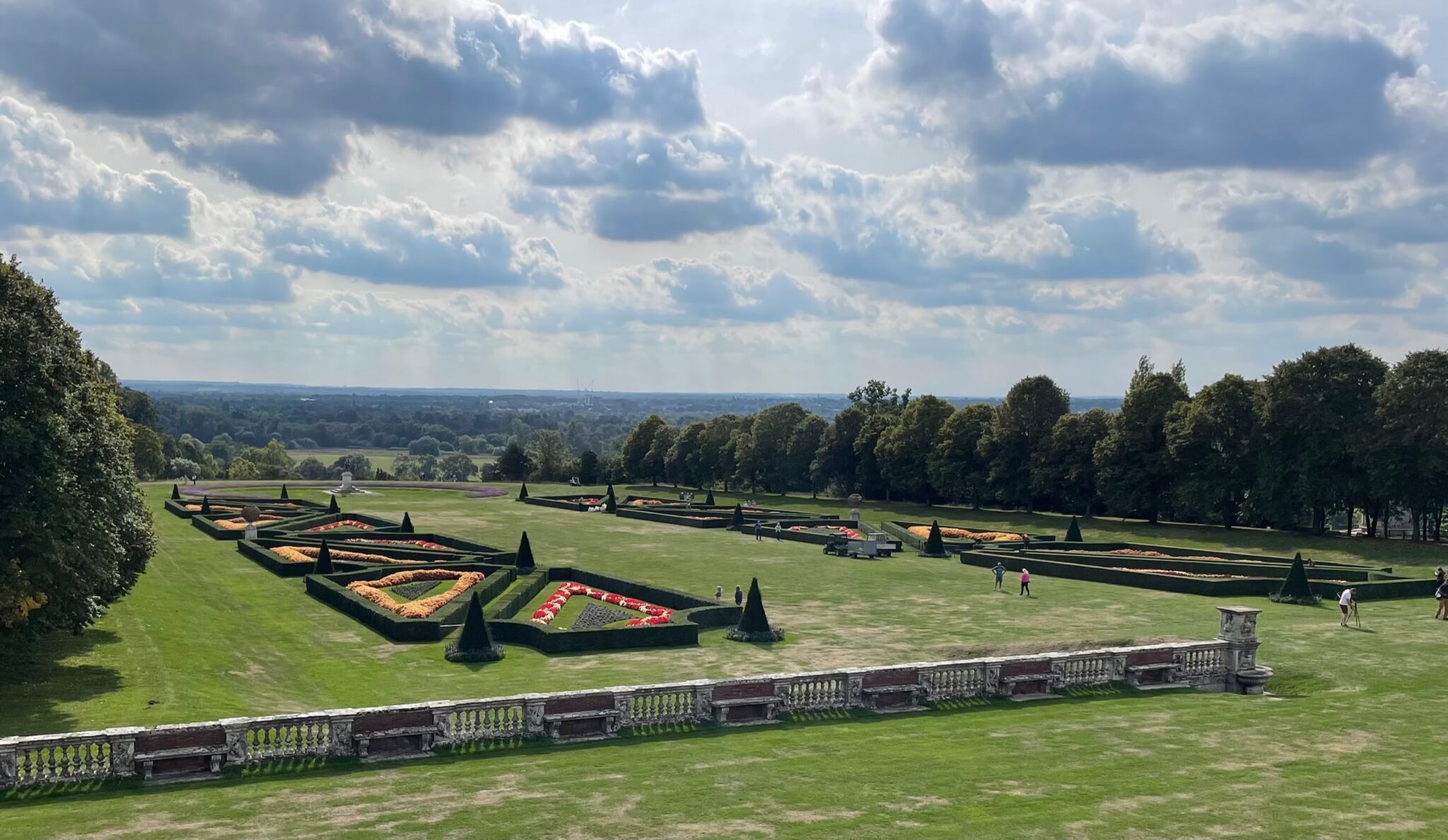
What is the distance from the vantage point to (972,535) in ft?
228

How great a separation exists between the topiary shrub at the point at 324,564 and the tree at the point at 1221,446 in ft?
172

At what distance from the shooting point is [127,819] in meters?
16.7

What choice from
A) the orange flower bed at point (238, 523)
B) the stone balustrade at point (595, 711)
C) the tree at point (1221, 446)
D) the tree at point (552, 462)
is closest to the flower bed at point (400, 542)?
the orange flower bed at point (238, 523)

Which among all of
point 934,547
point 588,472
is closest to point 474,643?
point 934,547

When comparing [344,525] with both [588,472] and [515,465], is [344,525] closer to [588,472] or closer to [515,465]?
[588,472]

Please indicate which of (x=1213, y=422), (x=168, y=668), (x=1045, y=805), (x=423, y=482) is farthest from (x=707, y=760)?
(x=423, y=482)

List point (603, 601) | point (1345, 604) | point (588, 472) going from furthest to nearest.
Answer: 1. point (588, 472)
2. point (603, 601)
3. point (1345, 604)

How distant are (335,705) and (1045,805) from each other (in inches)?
737

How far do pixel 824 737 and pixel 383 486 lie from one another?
337 ft

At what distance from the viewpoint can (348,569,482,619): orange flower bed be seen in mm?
41250

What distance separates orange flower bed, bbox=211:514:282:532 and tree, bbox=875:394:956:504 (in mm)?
50027

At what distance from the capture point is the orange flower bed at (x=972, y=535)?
6650 cm

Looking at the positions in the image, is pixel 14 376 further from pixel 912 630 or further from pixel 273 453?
pixel 273 453

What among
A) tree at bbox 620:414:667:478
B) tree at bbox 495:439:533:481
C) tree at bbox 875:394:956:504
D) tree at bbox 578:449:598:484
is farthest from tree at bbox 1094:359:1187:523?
tree at bbox 495:439:533:481
